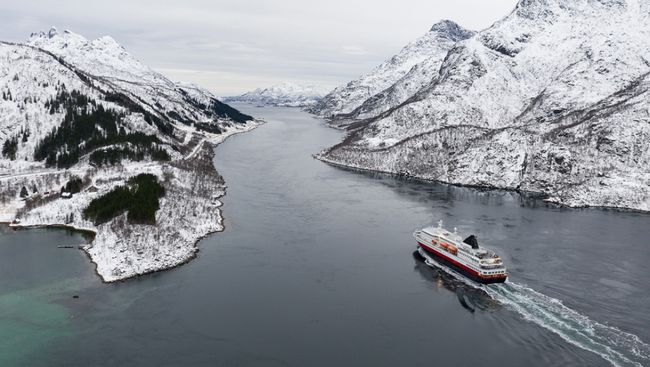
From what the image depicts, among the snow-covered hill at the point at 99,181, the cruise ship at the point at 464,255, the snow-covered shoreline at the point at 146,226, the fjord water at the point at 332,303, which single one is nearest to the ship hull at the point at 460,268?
the cruise ship at the point at 464,255

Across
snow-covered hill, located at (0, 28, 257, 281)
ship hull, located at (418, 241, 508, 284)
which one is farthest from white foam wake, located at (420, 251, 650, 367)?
snow-covered hill, located at (0, 28, 257, 281)

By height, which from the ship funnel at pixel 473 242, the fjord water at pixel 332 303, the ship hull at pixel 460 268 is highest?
the ship funnel at pixel 473 242

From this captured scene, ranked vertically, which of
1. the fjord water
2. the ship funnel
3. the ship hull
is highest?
the ship funnel

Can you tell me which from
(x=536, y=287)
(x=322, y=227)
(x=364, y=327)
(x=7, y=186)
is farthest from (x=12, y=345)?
(x=7, y=186)

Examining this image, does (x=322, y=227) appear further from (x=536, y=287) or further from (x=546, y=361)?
(x=546, y=361)

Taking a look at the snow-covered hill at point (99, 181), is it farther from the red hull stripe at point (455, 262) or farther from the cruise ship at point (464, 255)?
the cruise ship at point (464, 255)

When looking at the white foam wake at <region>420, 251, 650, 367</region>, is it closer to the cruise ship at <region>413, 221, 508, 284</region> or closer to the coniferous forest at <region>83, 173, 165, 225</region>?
the cruise ship at <region>413, 221, 508, 284</region>
